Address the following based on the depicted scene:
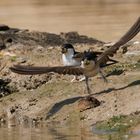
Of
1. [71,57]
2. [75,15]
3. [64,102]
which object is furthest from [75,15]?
[64,102]

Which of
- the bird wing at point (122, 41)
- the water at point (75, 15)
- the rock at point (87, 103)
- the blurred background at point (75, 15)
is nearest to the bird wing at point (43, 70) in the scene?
the bird wing at point (122, 41)

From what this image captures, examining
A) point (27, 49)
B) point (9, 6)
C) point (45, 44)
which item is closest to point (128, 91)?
point (27, 49)

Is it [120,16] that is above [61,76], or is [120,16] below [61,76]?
above

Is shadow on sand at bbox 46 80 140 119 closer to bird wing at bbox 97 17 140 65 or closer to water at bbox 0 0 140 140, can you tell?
bird wing at bbox 97 17 140 65

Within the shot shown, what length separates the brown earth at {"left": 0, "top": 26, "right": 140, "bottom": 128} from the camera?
1287 centimetres

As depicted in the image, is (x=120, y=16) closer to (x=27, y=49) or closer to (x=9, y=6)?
(x=9, y=6)

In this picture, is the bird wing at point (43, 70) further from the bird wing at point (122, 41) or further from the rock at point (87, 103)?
the rock at point (87, 103)

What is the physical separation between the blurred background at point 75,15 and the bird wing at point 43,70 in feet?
27.4

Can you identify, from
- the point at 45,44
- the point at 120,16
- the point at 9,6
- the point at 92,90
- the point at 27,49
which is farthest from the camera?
the point at 9,6

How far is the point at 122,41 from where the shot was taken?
1327 centimetres

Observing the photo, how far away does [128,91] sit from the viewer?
13094mm

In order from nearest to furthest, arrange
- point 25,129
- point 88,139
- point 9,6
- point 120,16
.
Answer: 1. point 88,139
2. point 25,129
3. point 120,16
4. point 9,6

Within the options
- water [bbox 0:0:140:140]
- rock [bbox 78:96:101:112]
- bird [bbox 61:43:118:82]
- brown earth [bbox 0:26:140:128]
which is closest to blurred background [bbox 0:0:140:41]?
water [bbox 0:0:140:140]

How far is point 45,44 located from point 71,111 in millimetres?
5346
